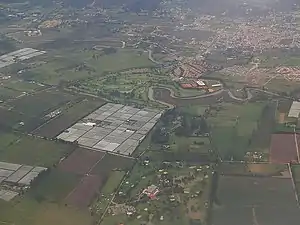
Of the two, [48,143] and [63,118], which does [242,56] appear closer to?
[63,118]

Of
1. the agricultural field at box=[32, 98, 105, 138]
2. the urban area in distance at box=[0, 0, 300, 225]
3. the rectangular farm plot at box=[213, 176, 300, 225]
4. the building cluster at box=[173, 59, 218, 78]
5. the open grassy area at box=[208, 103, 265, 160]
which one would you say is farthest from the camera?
the building cluster at box=[173, 59, 218, 78]

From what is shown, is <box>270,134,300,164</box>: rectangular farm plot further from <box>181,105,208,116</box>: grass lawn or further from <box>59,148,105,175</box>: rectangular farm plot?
<box>59,148,105,175</box>: rectangular farm plot

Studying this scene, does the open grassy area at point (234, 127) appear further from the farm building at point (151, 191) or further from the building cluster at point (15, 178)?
the building cluster at point (15, 178)

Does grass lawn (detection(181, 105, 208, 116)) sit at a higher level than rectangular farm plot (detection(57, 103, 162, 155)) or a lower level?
higher

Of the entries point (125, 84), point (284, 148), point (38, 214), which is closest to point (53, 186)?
point (38, 214)

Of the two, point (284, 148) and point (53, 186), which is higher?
point (284, 148)

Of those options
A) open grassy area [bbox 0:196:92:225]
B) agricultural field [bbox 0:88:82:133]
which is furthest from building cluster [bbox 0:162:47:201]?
agricultural field [bbox 0:88:82:133]

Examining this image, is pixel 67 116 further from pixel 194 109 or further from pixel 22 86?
pixel 194 109
